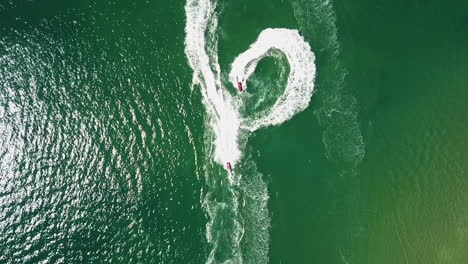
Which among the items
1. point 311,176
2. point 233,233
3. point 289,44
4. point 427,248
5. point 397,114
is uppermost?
point 289,44

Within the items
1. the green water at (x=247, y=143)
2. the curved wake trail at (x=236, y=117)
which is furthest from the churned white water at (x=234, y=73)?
the green water at (x=247, y=143)

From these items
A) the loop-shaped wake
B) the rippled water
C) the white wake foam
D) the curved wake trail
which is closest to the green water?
the rippled water

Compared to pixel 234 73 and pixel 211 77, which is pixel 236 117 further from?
pixel 211 77

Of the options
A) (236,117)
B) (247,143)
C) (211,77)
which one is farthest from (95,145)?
(247,143)

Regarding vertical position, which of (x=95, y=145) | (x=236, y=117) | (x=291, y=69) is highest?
(x=291, y=69)

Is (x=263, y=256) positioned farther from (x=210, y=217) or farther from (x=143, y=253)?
(x=143, y=253)

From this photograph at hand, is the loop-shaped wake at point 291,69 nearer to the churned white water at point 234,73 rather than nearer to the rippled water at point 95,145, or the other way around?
the churned white water at point 234,73

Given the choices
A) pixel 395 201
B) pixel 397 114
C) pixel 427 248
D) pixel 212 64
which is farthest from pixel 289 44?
pixel 427 248
